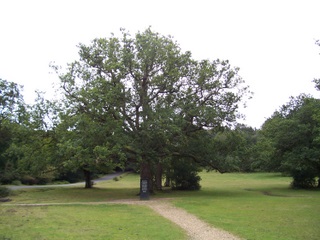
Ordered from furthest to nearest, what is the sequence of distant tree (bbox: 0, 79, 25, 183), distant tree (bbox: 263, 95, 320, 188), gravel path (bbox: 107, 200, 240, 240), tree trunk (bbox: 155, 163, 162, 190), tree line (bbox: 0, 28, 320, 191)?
distant tree (bbox: 0, 79, 25, 183) → tree trunk (bbox: 155, 163, 162, 190) → distant tree (bbox: 263, 95, 320, 188) → tree line (bbox: 0, 28, 320, 191) → gravel path (bbox: 107, 200, 240, 240)

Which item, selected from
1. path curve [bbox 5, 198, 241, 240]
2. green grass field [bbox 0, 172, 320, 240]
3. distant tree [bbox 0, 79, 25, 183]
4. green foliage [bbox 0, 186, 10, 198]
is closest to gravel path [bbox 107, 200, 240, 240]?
path curve [bbox 5, 198, 241, 240]

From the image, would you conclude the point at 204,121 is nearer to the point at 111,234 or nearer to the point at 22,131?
the point at 22,131

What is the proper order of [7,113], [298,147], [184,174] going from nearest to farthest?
[298,147] → [184,174] → [7,113]

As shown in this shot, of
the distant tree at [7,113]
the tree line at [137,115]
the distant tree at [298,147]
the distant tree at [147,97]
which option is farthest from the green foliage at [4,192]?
the distant tree at [298,147]

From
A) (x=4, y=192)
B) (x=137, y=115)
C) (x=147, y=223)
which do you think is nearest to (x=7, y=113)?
(x=4, y=192)

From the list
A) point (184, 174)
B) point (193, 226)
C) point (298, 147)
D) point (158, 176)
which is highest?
point (298, 147)

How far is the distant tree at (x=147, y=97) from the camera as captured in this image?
86.7ft

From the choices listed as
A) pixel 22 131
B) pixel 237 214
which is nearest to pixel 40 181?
pixel 22 131

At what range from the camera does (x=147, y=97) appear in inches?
1134

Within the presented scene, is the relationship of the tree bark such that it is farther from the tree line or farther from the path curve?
the path curve

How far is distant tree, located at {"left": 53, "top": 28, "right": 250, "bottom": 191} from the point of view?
26.4m

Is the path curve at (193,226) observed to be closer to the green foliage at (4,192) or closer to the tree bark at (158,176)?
the green foliage at (4,192)

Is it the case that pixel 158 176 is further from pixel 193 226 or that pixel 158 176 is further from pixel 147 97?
pixel 193 226

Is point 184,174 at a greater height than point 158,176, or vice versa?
point 184,174
